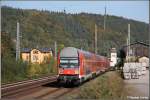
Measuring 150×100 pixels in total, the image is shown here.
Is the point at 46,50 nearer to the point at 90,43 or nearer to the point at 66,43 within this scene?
the point at 66,43

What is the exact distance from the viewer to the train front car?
27.8 metres

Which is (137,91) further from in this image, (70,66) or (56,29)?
(56,29)

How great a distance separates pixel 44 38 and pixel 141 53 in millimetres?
22826

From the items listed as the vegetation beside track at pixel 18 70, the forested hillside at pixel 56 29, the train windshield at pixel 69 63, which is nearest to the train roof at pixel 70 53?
the train windshield at pixel 69 63

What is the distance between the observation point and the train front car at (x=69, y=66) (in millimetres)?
27766

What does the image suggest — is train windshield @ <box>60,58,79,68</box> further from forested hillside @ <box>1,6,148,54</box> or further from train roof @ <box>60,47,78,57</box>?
forested hillside @ <box>1,6,148,54</box>

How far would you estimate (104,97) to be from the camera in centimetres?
1614

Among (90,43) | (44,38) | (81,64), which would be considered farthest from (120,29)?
(81,64)

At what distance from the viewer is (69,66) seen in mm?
27953

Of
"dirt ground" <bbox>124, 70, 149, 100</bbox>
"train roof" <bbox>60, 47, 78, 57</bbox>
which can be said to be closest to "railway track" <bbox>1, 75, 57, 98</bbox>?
"train roof" <bbox>60, 47, 78, 57</bbox>

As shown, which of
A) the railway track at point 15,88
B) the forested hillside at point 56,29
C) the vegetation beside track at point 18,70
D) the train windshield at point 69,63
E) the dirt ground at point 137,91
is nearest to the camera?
the dirt ground at point 137,91

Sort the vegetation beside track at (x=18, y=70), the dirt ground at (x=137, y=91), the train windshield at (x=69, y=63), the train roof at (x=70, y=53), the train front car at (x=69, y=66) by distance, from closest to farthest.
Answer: the dirt ground at (x=137, y=91) < the train front car at (x=69, y=66) < the train windshield at (x=69, y=63) < the train roof at (x=70, y=53) < the vegetation beside track at (x=18, y=70)

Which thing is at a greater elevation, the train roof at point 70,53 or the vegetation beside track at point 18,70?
the train roof at point 70,53

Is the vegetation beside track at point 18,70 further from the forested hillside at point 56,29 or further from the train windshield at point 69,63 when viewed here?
the forested hillside at point 56,29
